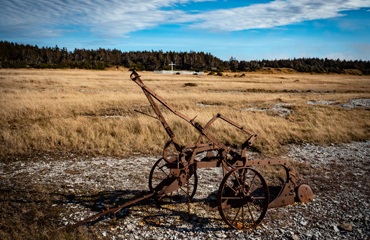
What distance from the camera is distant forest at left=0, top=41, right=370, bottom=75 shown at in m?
103

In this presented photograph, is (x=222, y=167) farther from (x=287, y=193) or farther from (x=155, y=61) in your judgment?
(x=155, y=61)

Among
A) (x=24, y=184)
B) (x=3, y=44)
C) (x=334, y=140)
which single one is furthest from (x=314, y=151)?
(x=3, y=44)

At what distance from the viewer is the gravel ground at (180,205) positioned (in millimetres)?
5398

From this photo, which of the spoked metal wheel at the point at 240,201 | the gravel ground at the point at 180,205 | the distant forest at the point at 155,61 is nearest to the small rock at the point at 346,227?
the gravel ground at the point at 180,205

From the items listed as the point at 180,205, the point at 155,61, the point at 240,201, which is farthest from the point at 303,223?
the point at 155,61

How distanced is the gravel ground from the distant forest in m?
89.9

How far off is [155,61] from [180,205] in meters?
110

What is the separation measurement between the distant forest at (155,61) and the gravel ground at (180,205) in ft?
295

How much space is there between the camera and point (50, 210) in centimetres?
606

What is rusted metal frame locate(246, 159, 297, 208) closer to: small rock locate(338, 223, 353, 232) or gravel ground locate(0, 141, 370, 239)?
gravel ground locate(0, 141, 370, 239)

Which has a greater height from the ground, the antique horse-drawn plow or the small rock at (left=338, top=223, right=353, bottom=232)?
the antique horse-drawn plow

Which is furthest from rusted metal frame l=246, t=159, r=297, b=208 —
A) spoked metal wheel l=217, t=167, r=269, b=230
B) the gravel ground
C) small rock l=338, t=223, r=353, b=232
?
small rock l=338, t=223, r=353, b=232

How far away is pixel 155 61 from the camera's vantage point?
370 feet

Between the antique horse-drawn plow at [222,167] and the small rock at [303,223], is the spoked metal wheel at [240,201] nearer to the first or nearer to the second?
the antique horse-drawn plow at [222,167]
